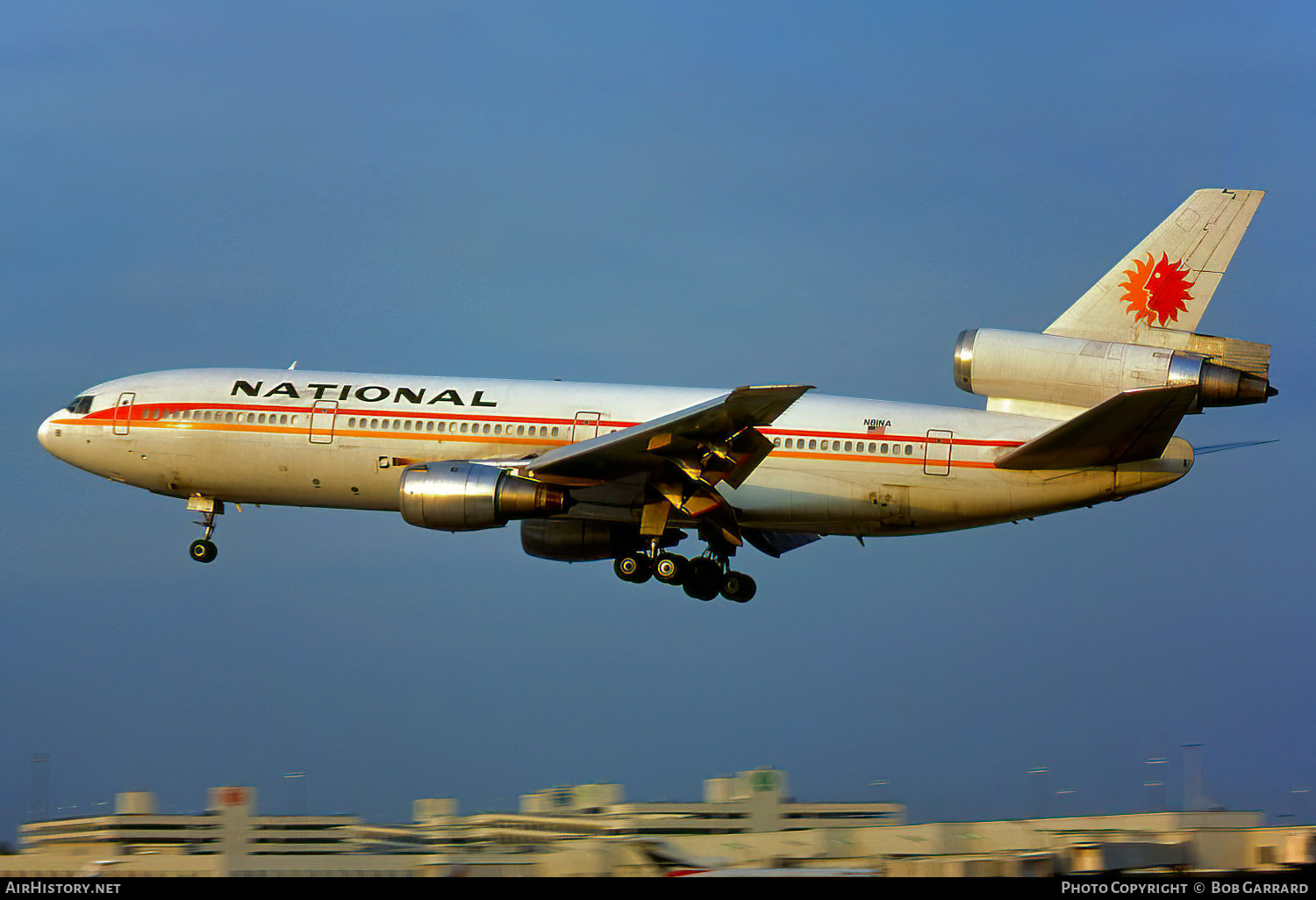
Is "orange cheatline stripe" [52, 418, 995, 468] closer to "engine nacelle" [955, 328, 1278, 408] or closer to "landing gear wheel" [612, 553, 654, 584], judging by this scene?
"engine nacelle" [955, 328, 1278, 408]

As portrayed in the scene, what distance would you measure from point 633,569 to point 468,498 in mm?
5299

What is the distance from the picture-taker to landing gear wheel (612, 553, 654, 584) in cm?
3294

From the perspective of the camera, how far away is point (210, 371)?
34.8m

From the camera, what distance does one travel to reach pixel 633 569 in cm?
3291

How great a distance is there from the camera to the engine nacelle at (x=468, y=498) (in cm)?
2944

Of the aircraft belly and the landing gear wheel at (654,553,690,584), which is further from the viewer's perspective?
the landing gear wheel at (654,553,690,584)

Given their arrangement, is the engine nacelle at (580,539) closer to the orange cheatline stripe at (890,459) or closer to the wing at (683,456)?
Answer: the wing at (683,456)

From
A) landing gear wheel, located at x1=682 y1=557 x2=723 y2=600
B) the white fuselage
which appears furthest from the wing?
landing gear wheel, located at x1=682 y1=557 x2=723 y2=600

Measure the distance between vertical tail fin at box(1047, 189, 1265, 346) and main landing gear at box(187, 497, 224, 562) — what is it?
21.3 meters

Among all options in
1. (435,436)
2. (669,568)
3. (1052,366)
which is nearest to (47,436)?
(435,436)

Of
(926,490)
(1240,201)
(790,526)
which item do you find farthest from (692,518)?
(1240,201)

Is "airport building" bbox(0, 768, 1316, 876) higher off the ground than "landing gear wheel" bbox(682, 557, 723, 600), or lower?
lower
